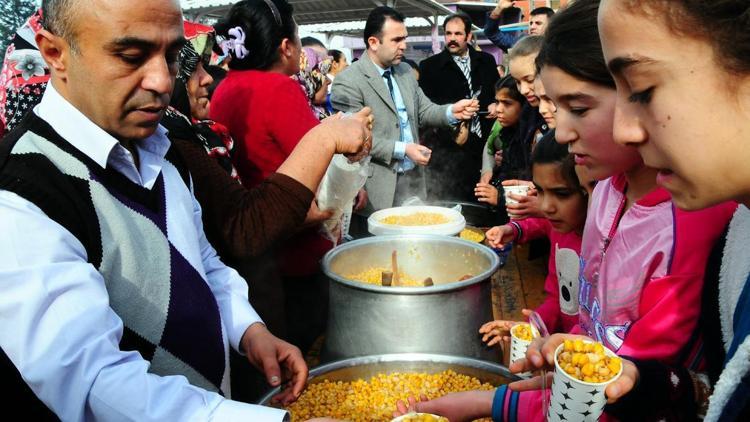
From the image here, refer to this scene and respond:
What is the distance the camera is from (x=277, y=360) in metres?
1.61

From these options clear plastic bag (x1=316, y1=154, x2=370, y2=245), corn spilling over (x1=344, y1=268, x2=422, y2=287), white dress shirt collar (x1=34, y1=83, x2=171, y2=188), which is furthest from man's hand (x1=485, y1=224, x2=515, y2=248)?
white dress shirt collar (x1=34, y1=83, x2=171, y2=188)

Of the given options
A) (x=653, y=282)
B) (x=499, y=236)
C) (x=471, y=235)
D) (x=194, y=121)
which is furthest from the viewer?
(x=471, y=235)

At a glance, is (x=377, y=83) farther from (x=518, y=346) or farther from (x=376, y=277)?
(x=518, y=346)

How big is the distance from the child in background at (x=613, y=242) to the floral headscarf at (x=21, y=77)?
6.27ft

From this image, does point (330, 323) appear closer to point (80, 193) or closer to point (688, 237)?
point (80, 193)

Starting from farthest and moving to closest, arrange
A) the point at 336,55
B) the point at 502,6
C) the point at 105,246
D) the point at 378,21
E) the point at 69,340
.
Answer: the point at 336,55 → the point at 502,6 → the point at 378,21 → the point at 105,246 → the point at 69,340

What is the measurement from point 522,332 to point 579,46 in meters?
1.14

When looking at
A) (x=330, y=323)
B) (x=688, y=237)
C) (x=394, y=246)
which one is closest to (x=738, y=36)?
(x=688, y=237)

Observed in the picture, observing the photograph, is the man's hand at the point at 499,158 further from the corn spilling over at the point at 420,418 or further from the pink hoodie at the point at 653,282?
the corn spilling over at the point at 420,418

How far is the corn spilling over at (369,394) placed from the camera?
183 centimetres

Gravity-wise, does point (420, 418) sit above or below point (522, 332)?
above

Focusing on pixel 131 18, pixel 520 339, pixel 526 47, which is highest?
pixel 131 18

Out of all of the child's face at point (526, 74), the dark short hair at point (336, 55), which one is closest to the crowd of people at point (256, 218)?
the child's face at point (526, 74)

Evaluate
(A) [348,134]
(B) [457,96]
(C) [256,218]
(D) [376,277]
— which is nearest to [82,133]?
(C) [256,218]
